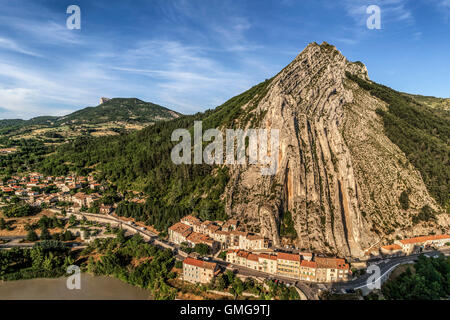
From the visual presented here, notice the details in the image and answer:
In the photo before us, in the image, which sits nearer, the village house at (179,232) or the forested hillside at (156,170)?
the village house at (179,232)

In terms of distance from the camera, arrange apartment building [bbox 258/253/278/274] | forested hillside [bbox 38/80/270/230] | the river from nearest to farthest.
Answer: the river → apartment building [bbox 258/253/278/274] → forested hillside [bbox 38/80/270/230]

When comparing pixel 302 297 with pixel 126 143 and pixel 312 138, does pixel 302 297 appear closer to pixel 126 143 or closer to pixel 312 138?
pixel 312 138

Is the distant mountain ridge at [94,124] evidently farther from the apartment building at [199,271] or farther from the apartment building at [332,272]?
the apartment building at [332,272]

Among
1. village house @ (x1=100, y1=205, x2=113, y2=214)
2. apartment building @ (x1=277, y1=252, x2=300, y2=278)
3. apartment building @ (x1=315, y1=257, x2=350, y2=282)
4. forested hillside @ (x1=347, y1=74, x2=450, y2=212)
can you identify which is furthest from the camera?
village house @ (x1=100, y1=205, x2=113, y2=214)

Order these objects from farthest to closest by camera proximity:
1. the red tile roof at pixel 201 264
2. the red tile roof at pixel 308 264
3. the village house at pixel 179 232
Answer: the village house at pixel 179 232 < the red tile roof at pixel 201 264 < the red tile roof at pixel 308 264

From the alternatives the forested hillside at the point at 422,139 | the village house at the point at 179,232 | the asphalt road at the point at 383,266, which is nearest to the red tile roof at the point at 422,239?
the asphalt road at the point at 383,266

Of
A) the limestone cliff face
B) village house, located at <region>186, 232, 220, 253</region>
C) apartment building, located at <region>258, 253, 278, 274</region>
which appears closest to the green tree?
village house, located at <region>186, 232, 220, 253</region>

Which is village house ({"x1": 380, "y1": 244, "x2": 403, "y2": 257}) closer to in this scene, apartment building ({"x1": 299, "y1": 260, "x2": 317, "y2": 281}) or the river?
apartment building ({"x1": 299, "y1": 260, "x2": 317, "y2": 281})
